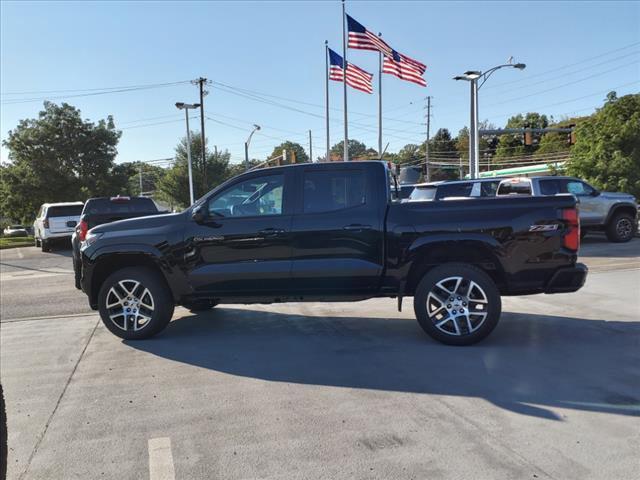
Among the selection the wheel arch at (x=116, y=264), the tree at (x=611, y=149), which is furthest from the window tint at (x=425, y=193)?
the tree at (x=611, y=149)

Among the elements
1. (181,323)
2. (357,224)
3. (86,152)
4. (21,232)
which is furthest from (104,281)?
(21,232)

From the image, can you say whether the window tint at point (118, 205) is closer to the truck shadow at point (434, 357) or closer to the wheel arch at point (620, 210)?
the truck shadow at point (434, 357)

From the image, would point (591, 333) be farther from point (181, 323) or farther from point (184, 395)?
point (181, 323)

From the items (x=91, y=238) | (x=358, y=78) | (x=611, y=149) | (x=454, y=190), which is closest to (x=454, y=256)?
(x=91, y=238)

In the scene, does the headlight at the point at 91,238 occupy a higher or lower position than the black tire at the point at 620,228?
higher

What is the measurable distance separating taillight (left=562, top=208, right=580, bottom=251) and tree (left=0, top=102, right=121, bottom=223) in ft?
113

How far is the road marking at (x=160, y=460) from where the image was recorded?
304 centimetres

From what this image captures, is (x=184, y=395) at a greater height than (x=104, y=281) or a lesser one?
lesser

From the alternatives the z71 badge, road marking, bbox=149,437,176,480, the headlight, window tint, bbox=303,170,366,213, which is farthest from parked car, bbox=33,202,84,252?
the z71 badge

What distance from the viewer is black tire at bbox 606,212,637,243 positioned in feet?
48.2

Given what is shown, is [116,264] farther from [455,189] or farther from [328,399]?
[455,189]

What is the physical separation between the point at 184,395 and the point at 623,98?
96.4ft

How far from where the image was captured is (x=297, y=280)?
18.4 ft

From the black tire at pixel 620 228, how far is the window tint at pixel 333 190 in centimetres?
1207
